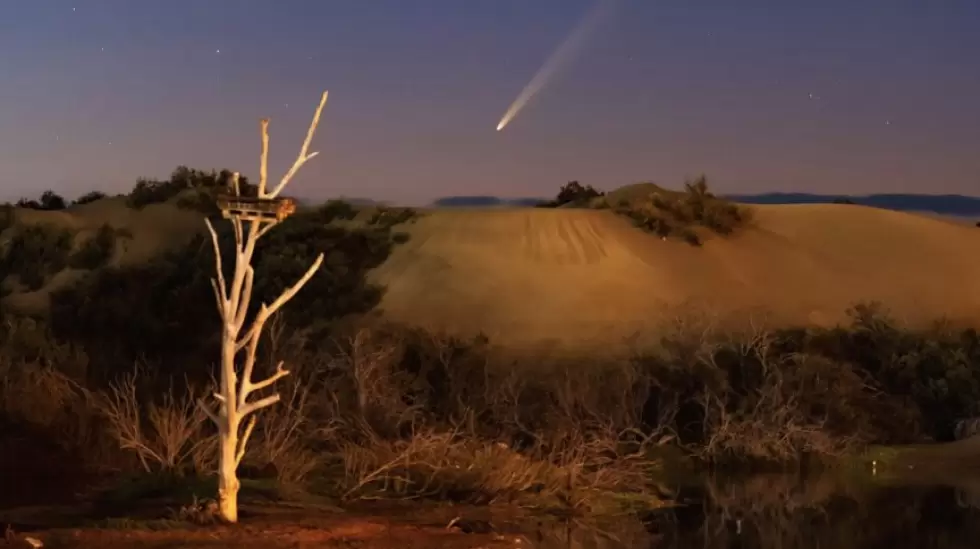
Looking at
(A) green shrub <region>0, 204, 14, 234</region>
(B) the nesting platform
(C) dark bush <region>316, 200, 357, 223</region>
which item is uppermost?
(B) the nesting platform

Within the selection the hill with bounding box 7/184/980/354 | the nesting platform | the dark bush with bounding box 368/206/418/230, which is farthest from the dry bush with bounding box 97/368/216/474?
the dark bush with bounding box 368/206/418/230

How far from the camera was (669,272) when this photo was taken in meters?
31.2

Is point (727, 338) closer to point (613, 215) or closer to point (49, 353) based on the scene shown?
point (49, 353)

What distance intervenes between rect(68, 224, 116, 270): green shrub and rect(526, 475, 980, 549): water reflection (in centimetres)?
2047

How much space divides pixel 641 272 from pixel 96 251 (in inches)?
562

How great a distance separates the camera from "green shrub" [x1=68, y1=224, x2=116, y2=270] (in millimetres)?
31938

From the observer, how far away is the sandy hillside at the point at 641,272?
89.0 ft

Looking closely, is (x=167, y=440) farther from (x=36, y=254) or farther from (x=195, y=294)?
(x=36, y=254)

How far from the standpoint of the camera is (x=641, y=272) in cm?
3080

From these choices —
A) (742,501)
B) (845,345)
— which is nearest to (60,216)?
(845,345)

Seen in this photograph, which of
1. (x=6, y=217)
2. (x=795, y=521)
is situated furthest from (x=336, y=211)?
(x=795, y=521)

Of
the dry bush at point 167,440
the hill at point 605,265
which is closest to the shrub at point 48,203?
the hill at point 605,265

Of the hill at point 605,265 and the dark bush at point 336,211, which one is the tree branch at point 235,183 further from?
the dark bush at point 336,211

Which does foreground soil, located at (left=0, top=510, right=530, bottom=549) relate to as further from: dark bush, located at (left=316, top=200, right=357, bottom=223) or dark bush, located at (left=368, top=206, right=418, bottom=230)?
dark bush, located at (left=316, top=200, right=357, bottom=223)
